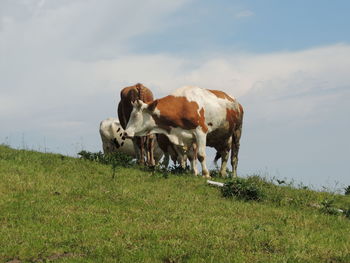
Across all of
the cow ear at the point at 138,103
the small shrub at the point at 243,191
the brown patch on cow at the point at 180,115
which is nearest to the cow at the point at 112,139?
the cow ear at the point at 138,103

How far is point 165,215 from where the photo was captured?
39.2 ft

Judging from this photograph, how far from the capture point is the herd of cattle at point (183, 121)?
18.2 m

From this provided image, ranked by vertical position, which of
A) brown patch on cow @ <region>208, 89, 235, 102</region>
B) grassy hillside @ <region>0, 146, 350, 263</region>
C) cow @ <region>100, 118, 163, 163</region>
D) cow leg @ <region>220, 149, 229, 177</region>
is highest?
brown patch on cow @ <region>208, 89, 235, 102</region>

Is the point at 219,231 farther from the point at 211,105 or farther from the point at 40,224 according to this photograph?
the point at 211,105

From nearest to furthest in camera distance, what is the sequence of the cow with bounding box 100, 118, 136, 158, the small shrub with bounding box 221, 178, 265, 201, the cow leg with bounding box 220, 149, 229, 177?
the small shrub with bounding box 221, 178, 265, 201 < the cow leg with bounding box 220, 149, 229, 177 < the cow with bounding box 100, 118, 136, 158

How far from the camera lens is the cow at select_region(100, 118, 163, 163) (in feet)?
85.7

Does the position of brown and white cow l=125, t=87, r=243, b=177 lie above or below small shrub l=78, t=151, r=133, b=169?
above

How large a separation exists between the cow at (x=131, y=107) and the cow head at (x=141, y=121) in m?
1.50

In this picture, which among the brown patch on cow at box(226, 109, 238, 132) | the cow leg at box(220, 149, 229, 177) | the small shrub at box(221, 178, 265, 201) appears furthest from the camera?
the cow leg at box(220, 149, 229, 177)

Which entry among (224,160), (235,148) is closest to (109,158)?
(224,160)

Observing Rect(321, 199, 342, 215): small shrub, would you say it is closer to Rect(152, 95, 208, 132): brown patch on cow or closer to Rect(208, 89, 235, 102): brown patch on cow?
Rect(152, 95, 208, 132): brown patch on cow

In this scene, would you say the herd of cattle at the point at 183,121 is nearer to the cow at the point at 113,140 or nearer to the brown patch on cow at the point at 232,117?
the brown patch on cow at the point at 232,117

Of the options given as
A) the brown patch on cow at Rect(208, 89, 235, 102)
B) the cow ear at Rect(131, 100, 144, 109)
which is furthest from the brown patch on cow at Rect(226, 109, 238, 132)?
the cow ear at Rect(131, 100, 144, 109)

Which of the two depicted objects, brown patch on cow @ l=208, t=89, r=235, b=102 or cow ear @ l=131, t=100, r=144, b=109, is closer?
cow ear @ l=131, t=100, r=144, b=109
